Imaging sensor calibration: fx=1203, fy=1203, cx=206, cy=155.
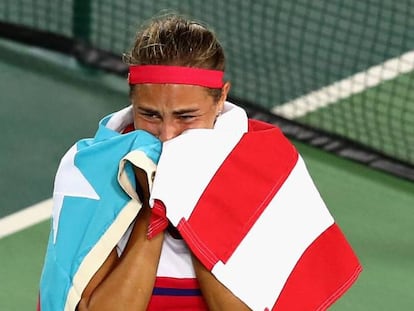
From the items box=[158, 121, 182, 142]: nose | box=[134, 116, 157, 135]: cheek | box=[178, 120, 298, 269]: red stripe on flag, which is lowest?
box=[178, 120, 298, 269]: red stripe on flag

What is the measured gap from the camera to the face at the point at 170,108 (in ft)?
Result: 9.89

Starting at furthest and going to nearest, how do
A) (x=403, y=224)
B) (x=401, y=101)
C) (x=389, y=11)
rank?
1. (x=389, y=11)
2. (x=401, y=101)
3. (x=403, y=224)

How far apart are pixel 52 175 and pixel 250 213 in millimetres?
2600

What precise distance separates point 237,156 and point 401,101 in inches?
135

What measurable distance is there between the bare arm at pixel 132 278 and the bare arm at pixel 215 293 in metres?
0.11

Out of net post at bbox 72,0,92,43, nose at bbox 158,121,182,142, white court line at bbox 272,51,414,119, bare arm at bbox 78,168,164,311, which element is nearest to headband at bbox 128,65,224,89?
nose at bbox 158,121,182,142

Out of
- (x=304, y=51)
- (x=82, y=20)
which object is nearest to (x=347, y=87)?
(x=304, y=51)

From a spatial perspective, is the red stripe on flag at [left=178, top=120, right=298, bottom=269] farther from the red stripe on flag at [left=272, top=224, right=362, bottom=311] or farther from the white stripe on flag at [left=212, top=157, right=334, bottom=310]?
the red stripe on flag at [left=272, top=224, right=362, bottom=311]

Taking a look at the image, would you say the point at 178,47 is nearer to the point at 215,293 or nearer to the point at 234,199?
the point at 234,199

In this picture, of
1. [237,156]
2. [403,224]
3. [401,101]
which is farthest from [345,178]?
[237,156]

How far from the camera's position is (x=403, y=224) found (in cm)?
516

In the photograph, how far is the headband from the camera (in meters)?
3.01

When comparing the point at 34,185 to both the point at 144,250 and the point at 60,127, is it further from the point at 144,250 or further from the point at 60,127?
the point at 144,250

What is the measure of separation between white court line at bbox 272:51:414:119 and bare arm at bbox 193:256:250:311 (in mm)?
3186
